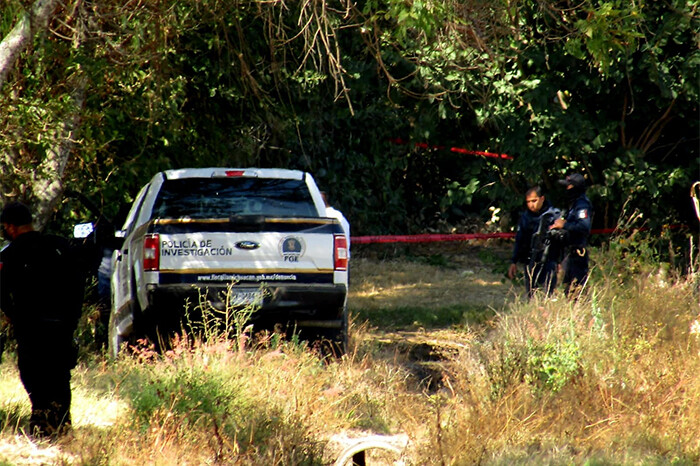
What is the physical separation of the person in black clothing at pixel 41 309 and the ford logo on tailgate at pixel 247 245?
2.55 metres

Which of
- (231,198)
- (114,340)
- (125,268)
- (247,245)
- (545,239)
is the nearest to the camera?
(247,245)

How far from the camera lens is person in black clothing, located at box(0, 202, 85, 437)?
19.5 ft

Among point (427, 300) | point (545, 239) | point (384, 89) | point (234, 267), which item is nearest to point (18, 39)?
point (234, 267)

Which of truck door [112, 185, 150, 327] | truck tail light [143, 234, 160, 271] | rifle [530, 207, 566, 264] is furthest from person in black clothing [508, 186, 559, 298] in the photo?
truck door [112, 185, 150, 327]

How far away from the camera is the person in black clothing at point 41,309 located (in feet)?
19.5

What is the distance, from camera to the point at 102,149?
35.4ft

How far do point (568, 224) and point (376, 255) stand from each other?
10.6 metres

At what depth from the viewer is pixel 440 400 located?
24.2 feet

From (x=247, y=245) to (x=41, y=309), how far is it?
2.84 m

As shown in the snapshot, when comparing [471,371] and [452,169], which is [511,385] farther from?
[452,169]

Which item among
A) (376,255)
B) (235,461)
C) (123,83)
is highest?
(123,83)

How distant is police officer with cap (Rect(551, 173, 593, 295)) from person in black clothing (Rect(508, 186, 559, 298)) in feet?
0.57

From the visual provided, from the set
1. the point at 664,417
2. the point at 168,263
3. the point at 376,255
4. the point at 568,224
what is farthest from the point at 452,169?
the point at 664,417

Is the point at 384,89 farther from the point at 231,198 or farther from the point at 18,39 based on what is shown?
the point at 18,39
